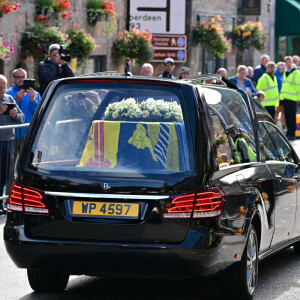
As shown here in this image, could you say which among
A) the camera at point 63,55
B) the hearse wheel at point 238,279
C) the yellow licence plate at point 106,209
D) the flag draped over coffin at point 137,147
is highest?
the camera at point 63,55

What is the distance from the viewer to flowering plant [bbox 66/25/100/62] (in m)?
20.0

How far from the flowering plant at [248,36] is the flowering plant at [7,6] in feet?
48.1

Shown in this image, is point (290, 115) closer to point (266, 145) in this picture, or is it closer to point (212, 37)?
point (212, 37)

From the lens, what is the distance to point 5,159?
39.5 ft

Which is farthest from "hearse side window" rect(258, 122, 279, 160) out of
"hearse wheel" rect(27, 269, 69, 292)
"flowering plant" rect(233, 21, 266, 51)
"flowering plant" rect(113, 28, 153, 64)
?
"flowering plant" rect(233, 21, 266, 51)

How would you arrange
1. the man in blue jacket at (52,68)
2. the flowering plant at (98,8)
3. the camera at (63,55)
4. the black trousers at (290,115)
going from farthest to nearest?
1. the black trousers at (290,115)
2. the flowering plant at (98,8)
3. the camera at (63,55)
4. the man in blue jacket at (52,68)

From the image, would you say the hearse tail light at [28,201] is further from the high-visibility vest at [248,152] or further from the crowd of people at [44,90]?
the high-visibility vest at [248,152]

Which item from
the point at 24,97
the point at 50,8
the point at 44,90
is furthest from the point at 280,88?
the point at 24,97

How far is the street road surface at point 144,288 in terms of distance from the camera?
7.15 meters

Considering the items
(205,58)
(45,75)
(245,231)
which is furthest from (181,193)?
(205,58)

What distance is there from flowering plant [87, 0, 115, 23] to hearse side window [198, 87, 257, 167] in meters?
14.1

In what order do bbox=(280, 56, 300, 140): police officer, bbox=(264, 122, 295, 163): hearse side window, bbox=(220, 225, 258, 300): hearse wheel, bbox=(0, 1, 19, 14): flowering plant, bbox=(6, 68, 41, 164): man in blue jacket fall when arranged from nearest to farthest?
bbox=(220, 225, 258, 300): hearse wheel < bbox=(264, 122, 295, 163): hearse side window < bbox=(6, 68, 41, 164): man in blue jacket < bbox=(0, 1, 19, 14): flowering plant < bbox=(280, 56, 300, 140): police officer

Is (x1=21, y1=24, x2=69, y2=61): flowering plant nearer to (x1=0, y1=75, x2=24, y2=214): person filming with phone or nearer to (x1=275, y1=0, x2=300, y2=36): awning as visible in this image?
(x1=0, y1=75, x2=24, y2=214): person filming with phone

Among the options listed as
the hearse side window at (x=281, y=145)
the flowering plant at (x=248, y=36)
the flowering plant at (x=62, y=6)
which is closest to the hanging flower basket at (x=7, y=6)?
the flowering plant at (x=62, y=6)
